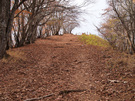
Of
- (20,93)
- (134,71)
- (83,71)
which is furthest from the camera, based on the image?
(83,71)

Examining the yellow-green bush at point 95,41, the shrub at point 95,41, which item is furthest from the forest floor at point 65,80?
the yellow-green bush at point 95,41

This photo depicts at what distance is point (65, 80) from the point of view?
5.48 meters

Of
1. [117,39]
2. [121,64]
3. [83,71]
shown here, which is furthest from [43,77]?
[117,39]

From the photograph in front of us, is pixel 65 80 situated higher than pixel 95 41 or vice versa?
pixel 95 41

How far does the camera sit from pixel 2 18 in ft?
23.5

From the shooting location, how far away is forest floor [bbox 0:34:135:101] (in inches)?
163

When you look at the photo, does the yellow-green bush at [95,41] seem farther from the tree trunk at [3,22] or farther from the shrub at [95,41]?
the tree trunk at [3,22]

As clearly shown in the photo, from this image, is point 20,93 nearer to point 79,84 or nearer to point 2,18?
point 79,84

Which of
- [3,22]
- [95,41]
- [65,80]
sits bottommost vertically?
[65,80]

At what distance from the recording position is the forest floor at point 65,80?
4133 millimetres

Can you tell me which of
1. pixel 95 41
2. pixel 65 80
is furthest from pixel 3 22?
pixel 95 41

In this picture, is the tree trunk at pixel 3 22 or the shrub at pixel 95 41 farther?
the shrub at pixel 95 41

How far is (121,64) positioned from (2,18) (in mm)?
7048

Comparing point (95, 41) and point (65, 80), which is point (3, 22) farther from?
point (95, 41)
